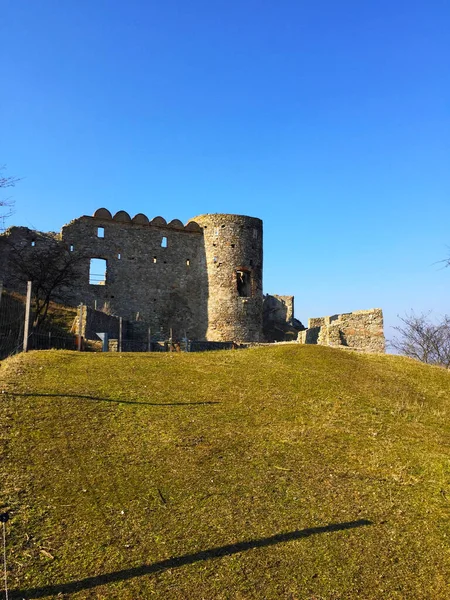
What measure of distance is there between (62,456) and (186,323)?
28.1 m

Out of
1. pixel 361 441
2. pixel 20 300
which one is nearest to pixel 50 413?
pixel 361 441

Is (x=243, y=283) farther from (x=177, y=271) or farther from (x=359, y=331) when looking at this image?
(x=359, y=331)

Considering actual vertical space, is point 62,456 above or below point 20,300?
below

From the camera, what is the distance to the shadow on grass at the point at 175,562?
14.7ft

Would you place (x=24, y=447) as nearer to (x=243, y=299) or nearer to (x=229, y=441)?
(x=229, y=441)

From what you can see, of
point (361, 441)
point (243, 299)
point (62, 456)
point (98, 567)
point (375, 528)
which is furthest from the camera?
point (243, 299)

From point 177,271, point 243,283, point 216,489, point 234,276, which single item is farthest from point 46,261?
point 216,489

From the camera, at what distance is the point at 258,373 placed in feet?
43.8

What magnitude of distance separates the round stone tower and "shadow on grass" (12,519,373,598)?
2746cm

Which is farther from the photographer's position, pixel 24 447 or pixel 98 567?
pixel 24 447

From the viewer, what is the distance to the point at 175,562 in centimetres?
493

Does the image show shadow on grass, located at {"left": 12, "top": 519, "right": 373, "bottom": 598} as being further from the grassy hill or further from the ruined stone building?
the ruined stone building

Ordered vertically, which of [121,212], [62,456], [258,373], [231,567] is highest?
[121,212]

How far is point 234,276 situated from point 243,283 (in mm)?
1580
